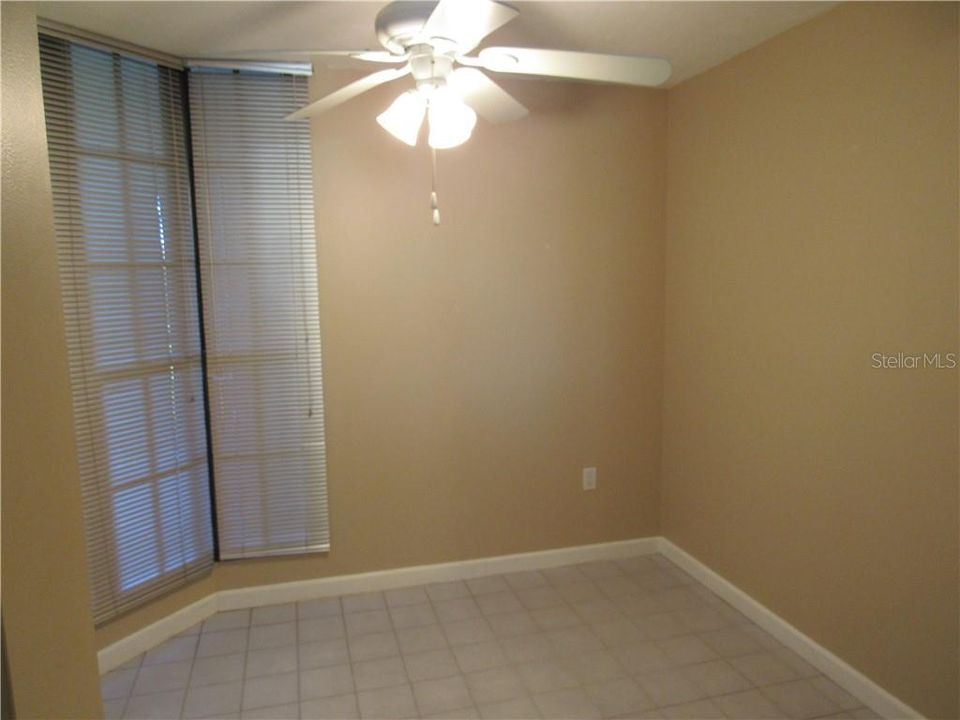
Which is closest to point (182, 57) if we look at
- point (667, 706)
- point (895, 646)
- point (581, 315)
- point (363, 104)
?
point (363, 104)

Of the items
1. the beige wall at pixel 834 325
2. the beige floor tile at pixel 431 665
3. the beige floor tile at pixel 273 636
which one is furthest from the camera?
the beige floor tile at pixel 273 636

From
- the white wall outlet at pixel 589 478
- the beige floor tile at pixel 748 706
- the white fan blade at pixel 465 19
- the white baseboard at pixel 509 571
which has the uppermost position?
the white fan blade at pixel 465 19

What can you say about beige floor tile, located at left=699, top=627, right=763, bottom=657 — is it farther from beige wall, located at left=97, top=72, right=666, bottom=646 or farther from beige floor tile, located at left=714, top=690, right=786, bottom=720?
beige wall, located at left=97, top=72, right=666, bottom=646

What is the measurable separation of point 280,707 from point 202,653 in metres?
0.53

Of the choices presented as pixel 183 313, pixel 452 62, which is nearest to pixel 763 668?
pixel 452 62

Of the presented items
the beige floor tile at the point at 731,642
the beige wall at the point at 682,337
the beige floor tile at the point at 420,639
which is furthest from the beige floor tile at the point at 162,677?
the beige floor tile at the point at 731,642

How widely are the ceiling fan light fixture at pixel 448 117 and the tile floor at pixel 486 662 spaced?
1865 mm

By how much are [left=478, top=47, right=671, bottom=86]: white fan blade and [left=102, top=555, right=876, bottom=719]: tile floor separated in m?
1.99

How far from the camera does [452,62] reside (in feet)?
5.61

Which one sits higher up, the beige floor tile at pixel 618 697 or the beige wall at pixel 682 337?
the beige wall at pixel 682 337

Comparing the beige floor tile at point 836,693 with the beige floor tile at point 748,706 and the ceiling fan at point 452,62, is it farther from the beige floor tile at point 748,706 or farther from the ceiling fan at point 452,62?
the ceiling fan at point 452,62

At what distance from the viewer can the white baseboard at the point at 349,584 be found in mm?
2533

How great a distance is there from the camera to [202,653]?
2.52 meters

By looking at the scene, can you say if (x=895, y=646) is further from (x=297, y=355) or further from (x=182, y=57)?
(x=182, y=57)
